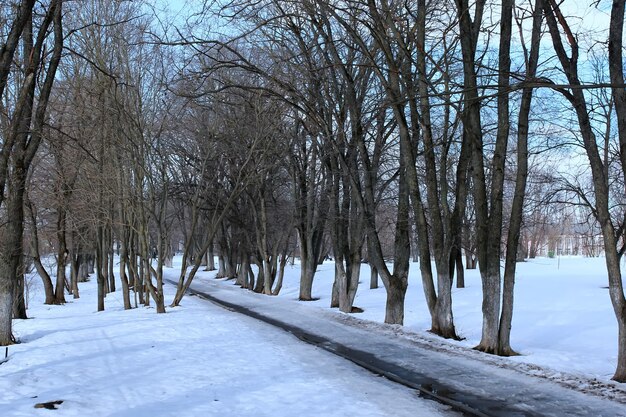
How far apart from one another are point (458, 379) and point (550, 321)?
828 cm

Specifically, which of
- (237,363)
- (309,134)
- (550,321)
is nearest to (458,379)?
(237,363)

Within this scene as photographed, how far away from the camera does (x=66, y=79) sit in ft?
69.9

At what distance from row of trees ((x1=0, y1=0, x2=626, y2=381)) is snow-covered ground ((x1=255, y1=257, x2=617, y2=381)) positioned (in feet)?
3.20

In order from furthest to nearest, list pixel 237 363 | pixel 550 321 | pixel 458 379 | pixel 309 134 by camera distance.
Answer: pixel 309 134 → pixel 550 321 → pixel 237 363 → pixel 458 379

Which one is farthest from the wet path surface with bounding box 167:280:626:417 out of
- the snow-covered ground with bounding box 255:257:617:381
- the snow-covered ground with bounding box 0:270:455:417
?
the snow-covered ground with bounding box 255:257:617:381

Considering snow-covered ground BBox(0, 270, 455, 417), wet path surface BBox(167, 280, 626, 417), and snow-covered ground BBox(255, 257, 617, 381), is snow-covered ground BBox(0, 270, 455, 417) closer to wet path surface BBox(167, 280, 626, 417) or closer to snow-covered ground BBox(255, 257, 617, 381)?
wet path surface BBox(167, 280, 626, 417)

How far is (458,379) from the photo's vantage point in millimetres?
8562

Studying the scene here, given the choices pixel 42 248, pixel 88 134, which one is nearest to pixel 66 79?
pixel 88 134

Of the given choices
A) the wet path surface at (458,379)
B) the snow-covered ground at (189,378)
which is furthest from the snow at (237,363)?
the wet path surface at (458,379)

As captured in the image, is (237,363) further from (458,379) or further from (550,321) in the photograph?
(550,321)

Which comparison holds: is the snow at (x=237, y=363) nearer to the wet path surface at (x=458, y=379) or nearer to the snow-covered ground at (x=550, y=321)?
the snow-covered ground at (x=550, y=321)

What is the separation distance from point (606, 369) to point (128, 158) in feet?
50.4

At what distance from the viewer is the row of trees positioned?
11.2m

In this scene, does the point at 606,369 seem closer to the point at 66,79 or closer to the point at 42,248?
the point at 66,79
